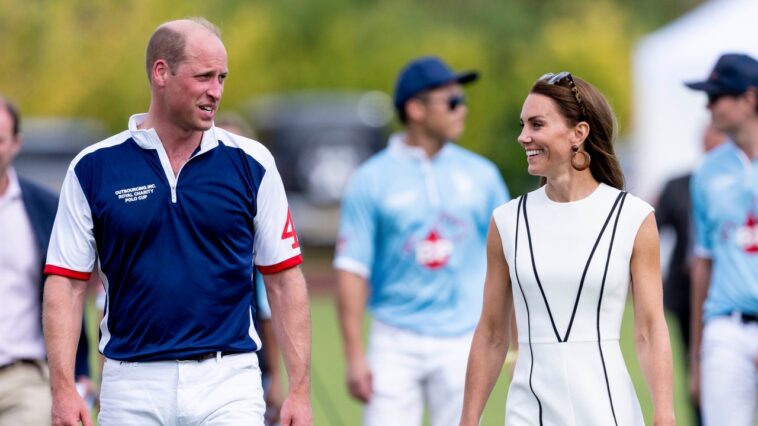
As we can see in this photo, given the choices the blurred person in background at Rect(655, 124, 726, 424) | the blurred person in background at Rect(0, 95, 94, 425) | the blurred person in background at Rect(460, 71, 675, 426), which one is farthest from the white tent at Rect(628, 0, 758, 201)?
the blurred person in background at Rect(460, 71, 675, 426)

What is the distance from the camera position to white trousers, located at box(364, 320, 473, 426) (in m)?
7.67

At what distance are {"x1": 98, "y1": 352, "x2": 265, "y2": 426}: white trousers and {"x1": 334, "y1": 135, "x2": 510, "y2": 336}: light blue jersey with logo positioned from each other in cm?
237

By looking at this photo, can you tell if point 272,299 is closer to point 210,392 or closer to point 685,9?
point 210,392

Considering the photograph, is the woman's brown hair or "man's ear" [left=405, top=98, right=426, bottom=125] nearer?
the woman's brown hair

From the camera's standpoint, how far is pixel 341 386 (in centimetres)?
1459

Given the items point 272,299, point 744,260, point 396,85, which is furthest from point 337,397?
point 272,299

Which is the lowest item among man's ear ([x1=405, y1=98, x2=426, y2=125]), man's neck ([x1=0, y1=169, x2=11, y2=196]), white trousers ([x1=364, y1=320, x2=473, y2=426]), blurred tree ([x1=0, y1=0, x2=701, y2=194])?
white trousers ([x1=364, y1=320, x2=473, y2=426])

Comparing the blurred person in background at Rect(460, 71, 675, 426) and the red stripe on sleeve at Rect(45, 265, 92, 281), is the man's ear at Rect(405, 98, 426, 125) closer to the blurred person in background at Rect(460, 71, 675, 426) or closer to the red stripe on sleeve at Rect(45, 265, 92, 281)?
the blurred person in background at Rect(460, 71, 675, 426)

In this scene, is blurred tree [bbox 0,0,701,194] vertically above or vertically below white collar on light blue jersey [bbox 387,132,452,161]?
above

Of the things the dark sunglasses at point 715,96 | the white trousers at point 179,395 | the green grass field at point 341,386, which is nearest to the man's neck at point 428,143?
the dark sunglasses at point 715,96

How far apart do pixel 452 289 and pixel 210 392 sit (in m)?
2.58

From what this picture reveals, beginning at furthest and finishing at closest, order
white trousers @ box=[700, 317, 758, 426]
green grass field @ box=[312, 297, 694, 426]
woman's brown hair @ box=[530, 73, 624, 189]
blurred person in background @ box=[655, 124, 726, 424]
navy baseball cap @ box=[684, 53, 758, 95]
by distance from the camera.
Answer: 1. green grass field @ box=[312, 297, 694, 426]
2. blurred person in background @ box=[655, 124, 726, 424]
3. navy baseball cap @ box=[684, 53, 758, 95]
4. white trousers @ box=[700, 317, 758, 426]
5. woman's brown hair @ box=[530, 73, 624, 189]

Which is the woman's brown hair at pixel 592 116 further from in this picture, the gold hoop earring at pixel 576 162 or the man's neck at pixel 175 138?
the man's neck at pixel 175 138

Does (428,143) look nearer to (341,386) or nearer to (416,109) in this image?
(416,109)
